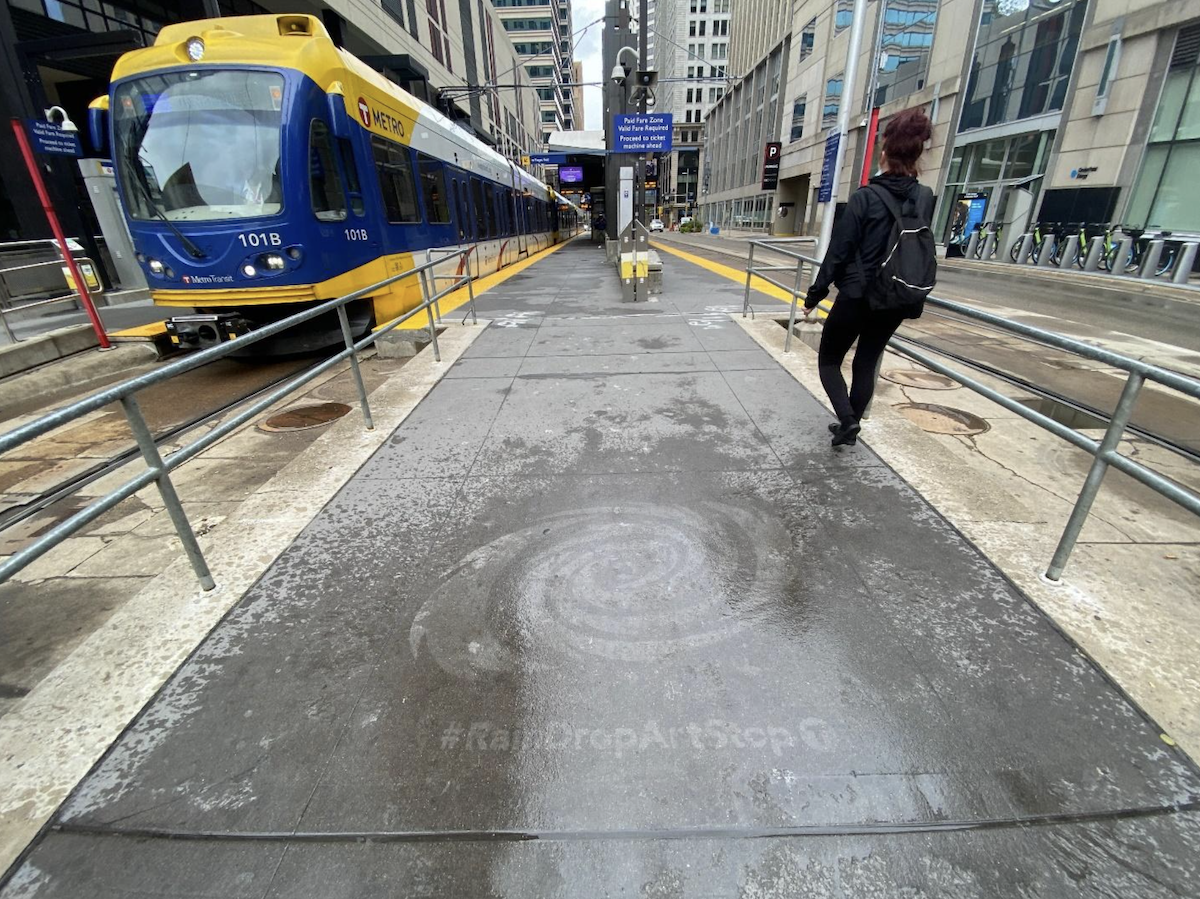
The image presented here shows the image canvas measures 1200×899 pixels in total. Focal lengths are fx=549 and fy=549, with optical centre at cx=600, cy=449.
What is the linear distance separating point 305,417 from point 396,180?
5.02 m

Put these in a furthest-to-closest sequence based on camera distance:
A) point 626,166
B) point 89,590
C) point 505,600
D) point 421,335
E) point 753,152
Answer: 1. point 753,152
2. point 626,166
3. point 421,335
4. point 89,590
5. point 505,600

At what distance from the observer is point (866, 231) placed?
127 inches

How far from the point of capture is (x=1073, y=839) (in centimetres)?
152

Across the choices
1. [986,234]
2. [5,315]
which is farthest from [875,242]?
[986,234]

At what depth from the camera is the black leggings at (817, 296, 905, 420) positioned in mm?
3480

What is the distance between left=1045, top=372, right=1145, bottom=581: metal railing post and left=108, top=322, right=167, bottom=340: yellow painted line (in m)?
10.0

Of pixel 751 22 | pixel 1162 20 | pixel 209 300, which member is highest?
pixel 751 22

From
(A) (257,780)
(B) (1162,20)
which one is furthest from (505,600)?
(B) (1162,20)

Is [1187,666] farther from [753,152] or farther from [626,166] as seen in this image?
[753,152]

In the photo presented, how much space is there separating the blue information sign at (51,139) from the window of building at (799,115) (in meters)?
43.7

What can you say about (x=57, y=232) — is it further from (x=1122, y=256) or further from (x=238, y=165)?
(x=1122, y=256)

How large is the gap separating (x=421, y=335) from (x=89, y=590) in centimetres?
464

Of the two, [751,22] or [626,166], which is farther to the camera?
[751,22]

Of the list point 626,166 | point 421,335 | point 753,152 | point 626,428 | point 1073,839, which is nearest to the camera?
point 1073,839
